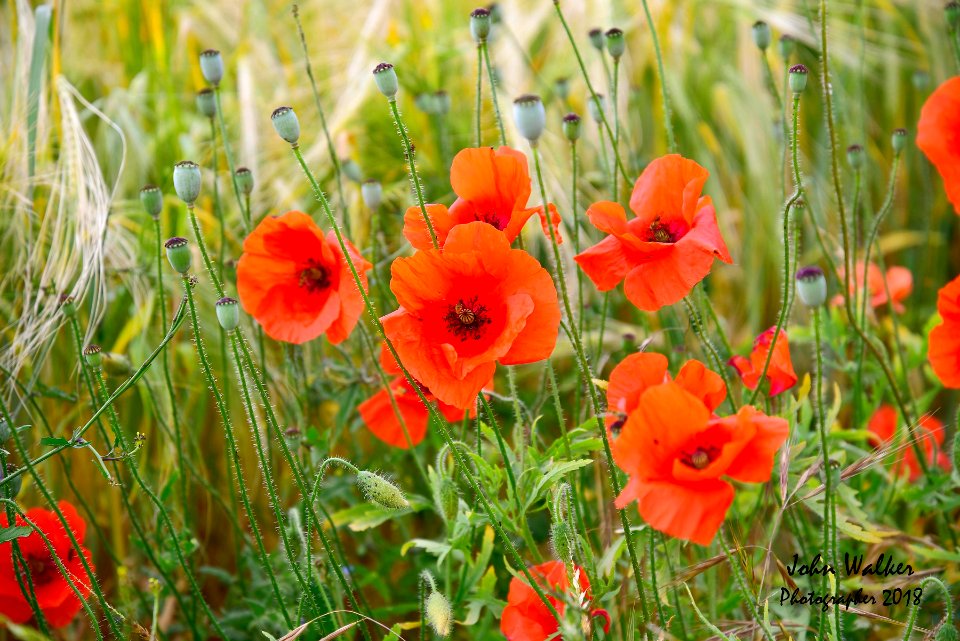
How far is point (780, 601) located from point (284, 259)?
1.85 ft

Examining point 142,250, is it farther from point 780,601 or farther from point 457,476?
point 780,601

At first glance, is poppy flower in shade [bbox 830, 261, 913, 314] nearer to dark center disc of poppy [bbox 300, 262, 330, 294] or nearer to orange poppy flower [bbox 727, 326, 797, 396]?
orange poppy flower [bbox 727, 326, 797, 396]

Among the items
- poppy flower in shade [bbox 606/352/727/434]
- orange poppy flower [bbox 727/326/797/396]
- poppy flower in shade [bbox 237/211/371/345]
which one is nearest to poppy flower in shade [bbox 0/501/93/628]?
poppy flower in shade [bbox 237/211/371/345]

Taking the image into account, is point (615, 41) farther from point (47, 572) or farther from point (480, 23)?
point (47, 572)

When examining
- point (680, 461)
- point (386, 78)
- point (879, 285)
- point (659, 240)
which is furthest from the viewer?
point (879, 285)

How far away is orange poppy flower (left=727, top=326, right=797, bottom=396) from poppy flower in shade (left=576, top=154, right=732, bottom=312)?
0.13 metres

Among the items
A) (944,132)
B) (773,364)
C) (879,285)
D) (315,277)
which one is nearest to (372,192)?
(315,277)

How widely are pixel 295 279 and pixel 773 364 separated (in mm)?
463

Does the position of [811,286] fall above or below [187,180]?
below

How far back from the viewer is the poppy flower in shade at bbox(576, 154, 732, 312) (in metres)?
0.79

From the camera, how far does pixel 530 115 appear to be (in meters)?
0.77

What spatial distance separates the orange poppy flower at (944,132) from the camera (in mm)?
967

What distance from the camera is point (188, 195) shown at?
818mm

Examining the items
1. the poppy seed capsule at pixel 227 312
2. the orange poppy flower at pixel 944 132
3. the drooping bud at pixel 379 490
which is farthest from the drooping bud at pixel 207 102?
the orange poppy flower at pixel 944 132
